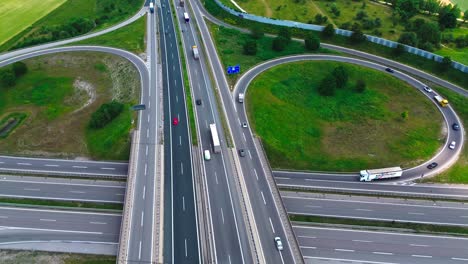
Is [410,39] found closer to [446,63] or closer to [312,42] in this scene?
[446,63]

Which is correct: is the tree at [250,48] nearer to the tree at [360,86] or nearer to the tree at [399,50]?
the tree at [360,86]

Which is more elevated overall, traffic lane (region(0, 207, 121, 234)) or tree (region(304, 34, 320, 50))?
tree (region(304, 34, 320, 50))

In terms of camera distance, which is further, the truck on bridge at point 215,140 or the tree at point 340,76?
the tree at point 340,76

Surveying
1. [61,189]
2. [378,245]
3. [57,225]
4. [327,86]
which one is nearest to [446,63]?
[327,86]

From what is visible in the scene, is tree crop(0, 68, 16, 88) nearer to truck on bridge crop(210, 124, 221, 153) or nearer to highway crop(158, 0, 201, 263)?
highway crop(158, 0, 201, 263)

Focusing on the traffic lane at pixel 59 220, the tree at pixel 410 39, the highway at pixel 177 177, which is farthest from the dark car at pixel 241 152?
the tree at pixel 410 39

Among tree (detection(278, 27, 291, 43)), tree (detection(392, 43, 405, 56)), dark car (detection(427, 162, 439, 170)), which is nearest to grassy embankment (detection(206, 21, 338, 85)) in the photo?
tree (detection(278, 27, 291, 43))
